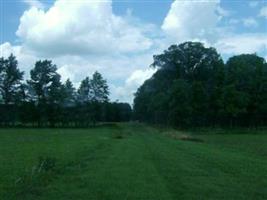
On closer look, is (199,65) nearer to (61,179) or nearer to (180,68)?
(180,68)

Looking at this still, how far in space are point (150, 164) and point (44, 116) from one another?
108544mm

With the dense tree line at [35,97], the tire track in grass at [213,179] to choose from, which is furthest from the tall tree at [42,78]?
the tire track in grass at [213,179]

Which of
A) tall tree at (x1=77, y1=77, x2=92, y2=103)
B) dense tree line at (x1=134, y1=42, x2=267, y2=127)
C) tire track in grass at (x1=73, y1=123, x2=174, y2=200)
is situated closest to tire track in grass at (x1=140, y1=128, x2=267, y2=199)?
tire track in grass at (x1=73, y1=123, x2=174, y2=200)

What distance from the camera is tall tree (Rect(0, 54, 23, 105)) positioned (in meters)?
132

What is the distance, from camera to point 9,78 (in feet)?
437

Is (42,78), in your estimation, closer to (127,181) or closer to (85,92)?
(85,92)

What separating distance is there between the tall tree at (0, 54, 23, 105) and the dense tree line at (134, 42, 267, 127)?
36.0m

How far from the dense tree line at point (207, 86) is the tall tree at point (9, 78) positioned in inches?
1419

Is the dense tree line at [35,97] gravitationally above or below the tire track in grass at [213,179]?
above

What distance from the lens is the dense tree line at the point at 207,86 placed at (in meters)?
101

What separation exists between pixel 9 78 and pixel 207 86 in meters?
51.4

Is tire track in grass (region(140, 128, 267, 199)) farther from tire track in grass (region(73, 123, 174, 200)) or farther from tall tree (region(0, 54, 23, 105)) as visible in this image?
tall tree (region(0, 54, 23, 105))

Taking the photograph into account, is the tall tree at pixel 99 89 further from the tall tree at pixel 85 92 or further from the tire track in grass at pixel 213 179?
the tire track in grass at pixel 213 179

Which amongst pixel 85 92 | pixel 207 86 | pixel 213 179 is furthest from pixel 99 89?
pixel 213 179
